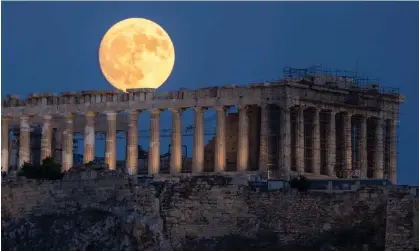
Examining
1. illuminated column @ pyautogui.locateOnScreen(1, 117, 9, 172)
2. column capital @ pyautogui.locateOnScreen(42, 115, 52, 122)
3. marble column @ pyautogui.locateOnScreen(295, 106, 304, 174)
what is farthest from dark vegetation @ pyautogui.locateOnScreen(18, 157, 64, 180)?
marble column @ pyautogui.locateOnScreen(295, 106, 304, 174)

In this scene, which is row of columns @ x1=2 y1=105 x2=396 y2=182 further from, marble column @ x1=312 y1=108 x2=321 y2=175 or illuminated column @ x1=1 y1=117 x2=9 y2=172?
illuminated column @ x1=1 y1=117 x2=9 y2=172

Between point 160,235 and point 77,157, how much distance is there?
1561 inches

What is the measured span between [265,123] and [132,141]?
10.3 m

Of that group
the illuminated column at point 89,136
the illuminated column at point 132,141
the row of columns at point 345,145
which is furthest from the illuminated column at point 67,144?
the row of columns at point 345,145

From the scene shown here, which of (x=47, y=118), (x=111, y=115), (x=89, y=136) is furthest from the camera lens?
(x=47, y=118)

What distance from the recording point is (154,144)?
102875 mm

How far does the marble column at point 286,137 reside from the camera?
9638 centimetres

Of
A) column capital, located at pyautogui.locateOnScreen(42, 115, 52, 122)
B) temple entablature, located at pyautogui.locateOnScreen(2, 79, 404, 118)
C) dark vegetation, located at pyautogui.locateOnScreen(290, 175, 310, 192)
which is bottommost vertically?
dark vegetation, located at pyautogui.locateOnScreen(290, 175, 310, 192)

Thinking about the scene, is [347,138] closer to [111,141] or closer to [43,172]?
[111,141]

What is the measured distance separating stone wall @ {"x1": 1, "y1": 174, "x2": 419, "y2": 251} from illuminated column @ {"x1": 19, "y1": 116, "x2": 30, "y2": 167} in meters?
25.7

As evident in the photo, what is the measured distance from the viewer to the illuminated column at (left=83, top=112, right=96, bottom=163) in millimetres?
105438

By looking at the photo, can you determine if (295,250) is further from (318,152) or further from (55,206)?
(318,152)

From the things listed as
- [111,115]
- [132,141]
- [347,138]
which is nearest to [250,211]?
[347,138]

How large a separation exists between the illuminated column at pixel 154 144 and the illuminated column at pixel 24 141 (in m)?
9.79
